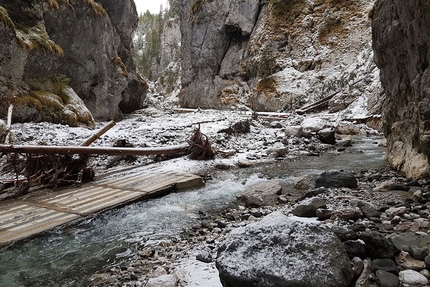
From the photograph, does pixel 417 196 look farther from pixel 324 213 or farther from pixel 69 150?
pixel 69 150

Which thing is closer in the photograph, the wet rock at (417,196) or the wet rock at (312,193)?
the wet rock at (417,196)

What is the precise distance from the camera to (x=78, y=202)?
192 inches

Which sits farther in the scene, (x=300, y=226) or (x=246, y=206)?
(x=246, y=206)

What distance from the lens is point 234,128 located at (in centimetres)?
1254

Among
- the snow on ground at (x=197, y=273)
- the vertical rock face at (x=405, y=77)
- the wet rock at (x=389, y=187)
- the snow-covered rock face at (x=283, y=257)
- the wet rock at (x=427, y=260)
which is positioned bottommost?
the snow on ground at (x=197, y=273)

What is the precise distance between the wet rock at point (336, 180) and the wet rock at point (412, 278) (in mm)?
3171

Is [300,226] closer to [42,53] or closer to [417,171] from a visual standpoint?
[417,171]

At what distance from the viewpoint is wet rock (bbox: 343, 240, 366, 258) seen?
8.64 ft

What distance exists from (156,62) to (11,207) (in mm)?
81693

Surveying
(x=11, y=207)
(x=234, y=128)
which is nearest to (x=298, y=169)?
(x=234, y=128)

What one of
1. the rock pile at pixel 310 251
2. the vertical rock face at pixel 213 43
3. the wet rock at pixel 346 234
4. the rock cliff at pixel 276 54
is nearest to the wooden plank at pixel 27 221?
the rock pile at pixel 310 251

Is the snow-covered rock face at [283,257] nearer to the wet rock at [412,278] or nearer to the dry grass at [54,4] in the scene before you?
the wet rock at [412,278]

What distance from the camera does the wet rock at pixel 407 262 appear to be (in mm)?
2422

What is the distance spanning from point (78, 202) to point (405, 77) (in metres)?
7.07
